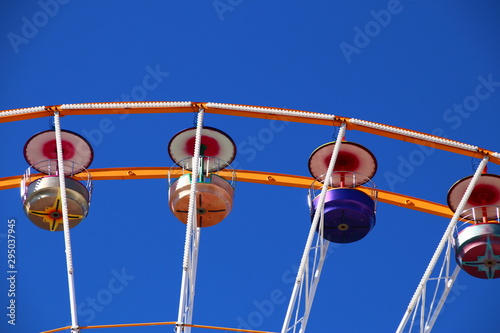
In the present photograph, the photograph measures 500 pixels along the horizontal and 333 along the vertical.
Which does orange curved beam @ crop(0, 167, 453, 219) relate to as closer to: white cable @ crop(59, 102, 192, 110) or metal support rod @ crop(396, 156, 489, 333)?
white cable @ crop(59, 102, 192, 110)

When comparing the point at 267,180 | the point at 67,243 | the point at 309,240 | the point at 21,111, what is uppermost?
the point at 267,180

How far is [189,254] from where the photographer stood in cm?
2380

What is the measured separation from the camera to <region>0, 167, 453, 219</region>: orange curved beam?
102 ft

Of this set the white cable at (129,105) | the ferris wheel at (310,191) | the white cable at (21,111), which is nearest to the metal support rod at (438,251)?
the ferris wheel at (310,191)

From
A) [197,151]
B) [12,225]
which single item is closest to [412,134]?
[197,151]

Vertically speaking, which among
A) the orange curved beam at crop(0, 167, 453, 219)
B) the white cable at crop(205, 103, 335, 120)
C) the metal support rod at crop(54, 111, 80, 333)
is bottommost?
the metal support rod at crop(54, 111, 80, 333)

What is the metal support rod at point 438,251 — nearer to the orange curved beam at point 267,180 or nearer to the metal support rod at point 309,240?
the metal support rod at point 309,240

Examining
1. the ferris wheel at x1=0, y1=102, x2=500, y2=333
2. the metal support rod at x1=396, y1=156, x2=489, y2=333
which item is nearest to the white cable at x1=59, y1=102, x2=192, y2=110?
the ferris wheel at x1=0, y1=102, x2=500, y2=333

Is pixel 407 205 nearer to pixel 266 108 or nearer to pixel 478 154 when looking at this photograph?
pixel 478 154

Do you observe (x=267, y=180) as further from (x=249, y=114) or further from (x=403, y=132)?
(x=403, y=132)

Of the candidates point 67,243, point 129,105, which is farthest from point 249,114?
point 67,243

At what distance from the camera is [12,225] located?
3709 centimetres

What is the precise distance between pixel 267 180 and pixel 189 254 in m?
7.86

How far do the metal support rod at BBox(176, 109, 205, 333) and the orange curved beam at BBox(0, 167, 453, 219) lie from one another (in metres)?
4.15
